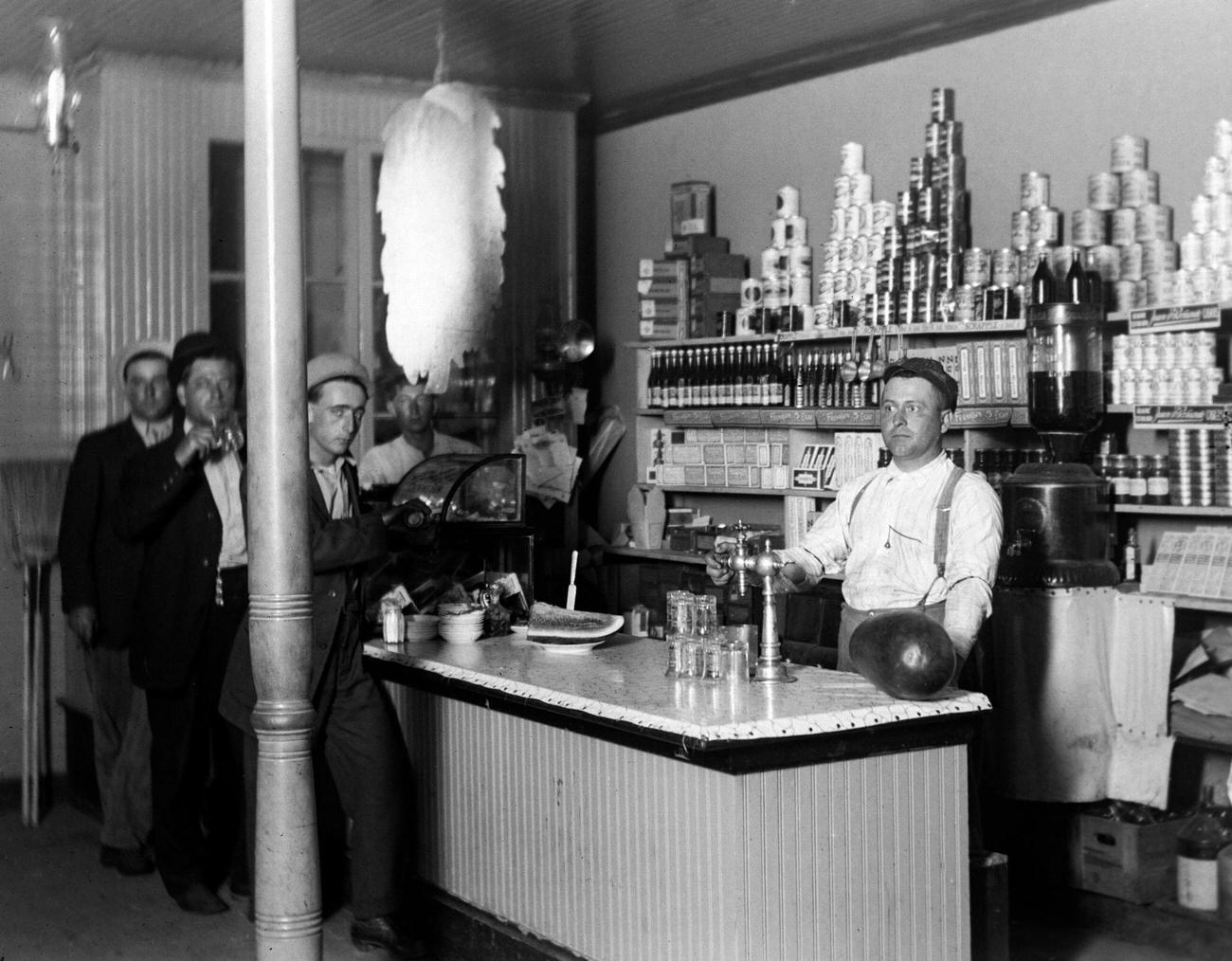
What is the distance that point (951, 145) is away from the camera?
23.2 feet

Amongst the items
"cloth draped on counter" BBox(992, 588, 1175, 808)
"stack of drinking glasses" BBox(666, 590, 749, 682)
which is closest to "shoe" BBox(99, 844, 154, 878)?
"stack of drinking glasses" BBox(666, 590, 749, 682)

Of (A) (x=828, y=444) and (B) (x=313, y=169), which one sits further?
(B) (x=313, y=169)

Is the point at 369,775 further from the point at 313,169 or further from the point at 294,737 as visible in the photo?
the point at 313,169

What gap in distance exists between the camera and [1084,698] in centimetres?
577

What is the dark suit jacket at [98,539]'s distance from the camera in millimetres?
6164

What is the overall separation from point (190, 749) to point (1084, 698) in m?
3.28

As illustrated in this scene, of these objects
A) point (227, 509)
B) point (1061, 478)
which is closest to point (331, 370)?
point (227, 509)

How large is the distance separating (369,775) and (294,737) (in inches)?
65.3

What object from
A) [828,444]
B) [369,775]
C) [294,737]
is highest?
[828,444]

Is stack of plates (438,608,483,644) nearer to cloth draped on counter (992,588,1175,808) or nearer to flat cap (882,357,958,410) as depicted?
flat cap (882,357,958,410)

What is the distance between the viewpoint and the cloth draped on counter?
5.73m

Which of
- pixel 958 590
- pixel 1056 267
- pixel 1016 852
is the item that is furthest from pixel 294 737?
pixel 1056 267

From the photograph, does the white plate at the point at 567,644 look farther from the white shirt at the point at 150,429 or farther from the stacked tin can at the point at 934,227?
the stacked tin can at the point at 934,227

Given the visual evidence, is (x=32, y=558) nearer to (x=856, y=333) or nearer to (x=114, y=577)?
(x=114, y=577)
